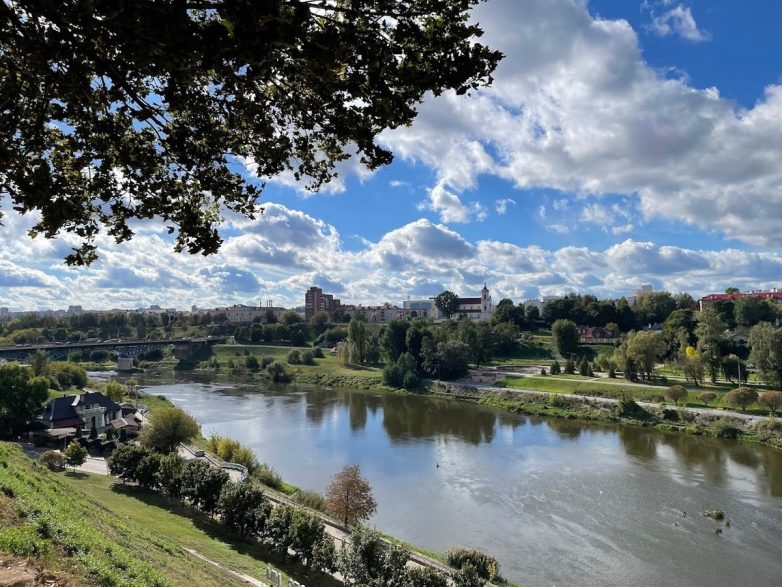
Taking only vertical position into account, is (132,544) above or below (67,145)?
below

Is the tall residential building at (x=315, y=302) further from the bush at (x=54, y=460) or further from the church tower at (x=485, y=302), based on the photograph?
the bush at (x=54, y=460)

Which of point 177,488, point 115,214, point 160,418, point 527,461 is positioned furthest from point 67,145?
point 527,461

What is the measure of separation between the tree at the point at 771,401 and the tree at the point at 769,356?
16.3 feet

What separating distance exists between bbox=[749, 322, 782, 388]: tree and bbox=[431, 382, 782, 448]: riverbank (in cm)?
672

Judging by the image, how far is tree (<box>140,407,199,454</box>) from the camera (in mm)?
27172

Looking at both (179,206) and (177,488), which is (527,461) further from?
(179,206)

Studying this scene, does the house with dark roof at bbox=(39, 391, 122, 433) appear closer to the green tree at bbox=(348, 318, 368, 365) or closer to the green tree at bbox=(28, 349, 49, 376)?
the green tree at bbox=(28, 349, 49, 376)

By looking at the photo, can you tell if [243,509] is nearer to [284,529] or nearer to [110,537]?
[284,529]

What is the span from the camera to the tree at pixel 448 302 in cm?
11444

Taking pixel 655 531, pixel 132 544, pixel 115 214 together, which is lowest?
pixel 655 531

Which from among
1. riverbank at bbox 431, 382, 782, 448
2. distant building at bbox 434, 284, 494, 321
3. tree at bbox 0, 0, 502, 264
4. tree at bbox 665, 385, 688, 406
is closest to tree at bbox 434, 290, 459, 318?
distant building at bbox 434, 284, 494, 321

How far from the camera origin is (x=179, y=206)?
243 inches

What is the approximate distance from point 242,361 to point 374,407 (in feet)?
129

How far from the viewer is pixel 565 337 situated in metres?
66.7
